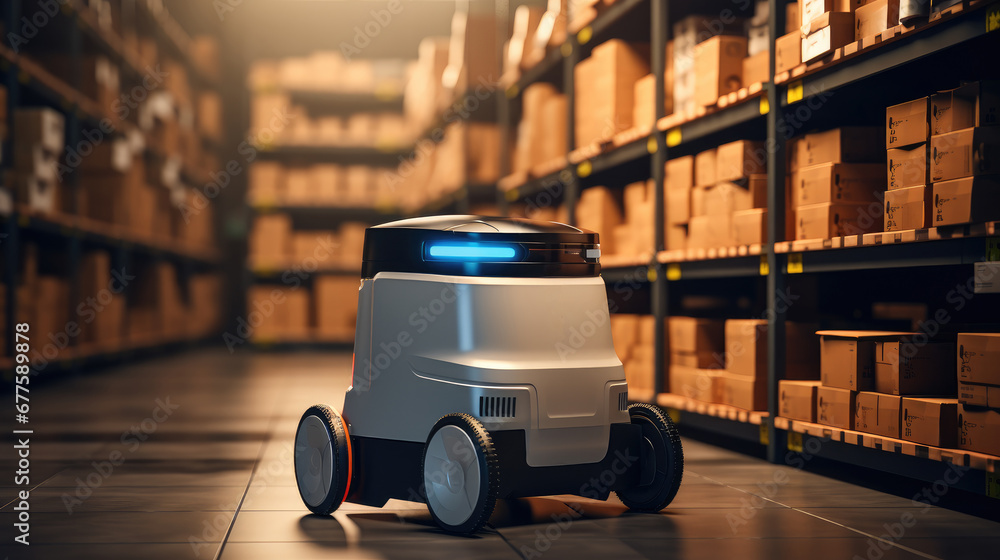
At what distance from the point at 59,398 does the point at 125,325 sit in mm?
2893

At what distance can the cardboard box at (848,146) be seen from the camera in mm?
3232

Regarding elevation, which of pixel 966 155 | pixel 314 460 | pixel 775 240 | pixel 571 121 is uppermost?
pixel 571 121

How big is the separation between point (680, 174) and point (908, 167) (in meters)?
1.49

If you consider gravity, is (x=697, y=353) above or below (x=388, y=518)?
above

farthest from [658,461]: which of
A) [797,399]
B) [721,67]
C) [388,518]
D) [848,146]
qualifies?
[721,67]

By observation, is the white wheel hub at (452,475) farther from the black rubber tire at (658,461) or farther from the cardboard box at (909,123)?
the cardboard box at (909,123)

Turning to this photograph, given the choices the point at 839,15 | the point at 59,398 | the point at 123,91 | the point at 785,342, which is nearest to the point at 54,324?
the point at 59,398

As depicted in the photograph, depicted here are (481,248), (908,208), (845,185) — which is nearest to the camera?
(481,248)

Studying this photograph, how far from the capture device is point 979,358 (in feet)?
8.24

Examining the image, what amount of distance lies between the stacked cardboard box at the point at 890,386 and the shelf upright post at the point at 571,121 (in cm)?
255

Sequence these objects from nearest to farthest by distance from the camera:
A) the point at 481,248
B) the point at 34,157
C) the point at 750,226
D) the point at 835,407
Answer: the point at 481,248 < the point at 835,407 < the point at 750,226 < the point at 34,157

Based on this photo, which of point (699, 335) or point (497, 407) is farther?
point (699, 335)

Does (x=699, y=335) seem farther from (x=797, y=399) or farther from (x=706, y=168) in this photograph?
(x=797, y=399)

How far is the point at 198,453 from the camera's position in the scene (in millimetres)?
3611
